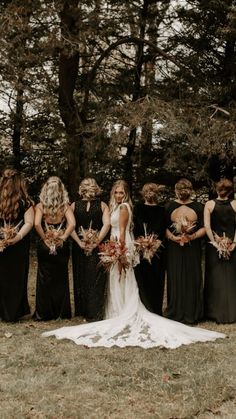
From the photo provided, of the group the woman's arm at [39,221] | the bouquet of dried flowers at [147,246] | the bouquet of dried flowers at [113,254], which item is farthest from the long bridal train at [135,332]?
the woman's arm at [39,221]

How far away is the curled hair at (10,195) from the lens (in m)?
8.66

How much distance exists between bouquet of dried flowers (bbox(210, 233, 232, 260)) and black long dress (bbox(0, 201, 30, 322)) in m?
2.71

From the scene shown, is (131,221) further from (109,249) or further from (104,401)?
(104,401)

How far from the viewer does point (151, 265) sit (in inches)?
348

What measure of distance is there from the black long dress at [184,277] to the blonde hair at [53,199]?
1.52 metres

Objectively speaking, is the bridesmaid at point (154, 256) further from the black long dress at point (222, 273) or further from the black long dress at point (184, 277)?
the black long dress at point (222, 273)

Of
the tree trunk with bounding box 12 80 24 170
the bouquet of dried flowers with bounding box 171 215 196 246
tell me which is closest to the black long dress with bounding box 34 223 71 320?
the bouquet of dried flowers with bounding box 171 215 196 246

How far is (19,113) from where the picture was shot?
1841 cm

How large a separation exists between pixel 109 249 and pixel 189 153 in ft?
26.9

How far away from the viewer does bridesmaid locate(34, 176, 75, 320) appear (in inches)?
342

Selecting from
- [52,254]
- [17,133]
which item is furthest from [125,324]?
[17,133]

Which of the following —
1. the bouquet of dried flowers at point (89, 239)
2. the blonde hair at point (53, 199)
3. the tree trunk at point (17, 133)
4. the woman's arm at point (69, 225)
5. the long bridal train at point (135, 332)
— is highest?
the tree trunk at point (17, 133)

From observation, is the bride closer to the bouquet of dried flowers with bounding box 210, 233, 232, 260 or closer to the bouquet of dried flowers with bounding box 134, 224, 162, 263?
the bouquet of dried flowers with bounding box 134, 224, 162, 263

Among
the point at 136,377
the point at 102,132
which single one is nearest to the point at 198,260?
the point at 136,377
